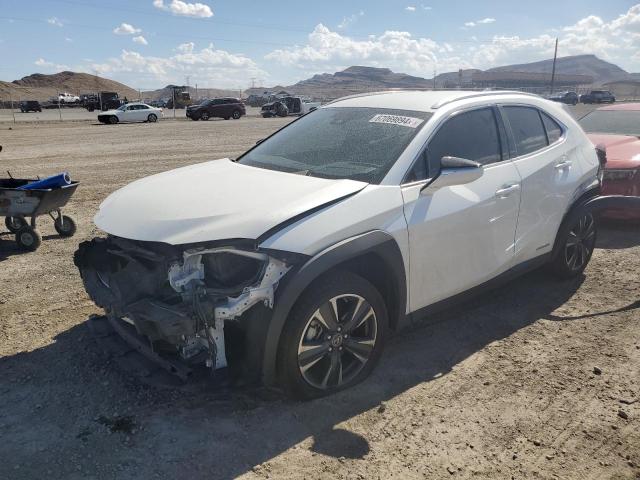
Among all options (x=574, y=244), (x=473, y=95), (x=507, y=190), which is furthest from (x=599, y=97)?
(x=507, y=190)

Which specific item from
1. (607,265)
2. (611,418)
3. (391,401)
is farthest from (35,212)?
(607,265)

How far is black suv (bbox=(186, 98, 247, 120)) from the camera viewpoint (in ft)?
118

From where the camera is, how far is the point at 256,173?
12.6 ft

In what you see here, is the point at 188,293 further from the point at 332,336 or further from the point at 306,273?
the point at 332,336

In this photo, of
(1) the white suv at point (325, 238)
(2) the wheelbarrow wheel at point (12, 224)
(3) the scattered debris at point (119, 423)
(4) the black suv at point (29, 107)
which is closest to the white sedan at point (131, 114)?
(4) the black suv at point (29, 107)

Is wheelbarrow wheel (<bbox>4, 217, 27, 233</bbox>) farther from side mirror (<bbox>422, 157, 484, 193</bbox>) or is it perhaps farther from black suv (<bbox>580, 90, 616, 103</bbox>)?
black suv (<bbox>580, 90, 616, 103</bbox>)

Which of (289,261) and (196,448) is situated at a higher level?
(289,261)

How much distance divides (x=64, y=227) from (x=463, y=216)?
532 centimetres

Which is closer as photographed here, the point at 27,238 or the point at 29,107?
the point at 27,238

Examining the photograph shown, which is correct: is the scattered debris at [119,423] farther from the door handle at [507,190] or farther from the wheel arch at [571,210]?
the wheel arch at [571,210]

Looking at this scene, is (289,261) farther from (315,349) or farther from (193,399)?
(193,399)

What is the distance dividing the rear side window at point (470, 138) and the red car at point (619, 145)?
361 centimetres

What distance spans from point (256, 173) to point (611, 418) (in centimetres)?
→ 277

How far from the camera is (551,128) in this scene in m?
4.79
